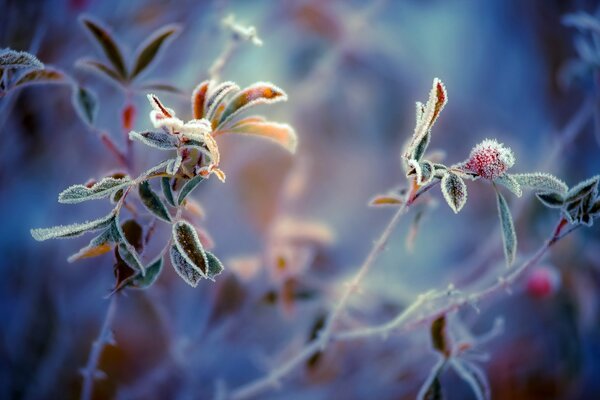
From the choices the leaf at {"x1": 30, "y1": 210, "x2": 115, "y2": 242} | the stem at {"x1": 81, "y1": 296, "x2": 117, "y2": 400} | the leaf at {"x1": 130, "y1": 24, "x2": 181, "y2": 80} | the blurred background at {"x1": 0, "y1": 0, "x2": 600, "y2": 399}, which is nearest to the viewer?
the leaf at {"x1": 30, "y1": 210, "x2": 115, "y2": 242}

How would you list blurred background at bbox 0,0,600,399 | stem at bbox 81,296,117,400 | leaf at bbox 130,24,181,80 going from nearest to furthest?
1. stem at bbox 81,296,117,400
2. leaf at bbox 130,24,181,80
3. blurred background at bbox 0,0,600,399

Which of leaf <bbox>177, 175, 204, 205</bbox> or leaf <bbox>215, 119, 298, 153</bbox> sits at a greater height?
leaf <bbox>215, 119, 298, 153</bbox>

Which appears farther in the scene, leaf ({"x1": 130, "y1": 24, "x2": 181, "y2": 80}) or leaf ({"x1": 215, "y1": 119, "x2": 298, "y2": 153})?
leaf ({"x1": 130, "y1": 24, "x2": 181, "y2": 80})

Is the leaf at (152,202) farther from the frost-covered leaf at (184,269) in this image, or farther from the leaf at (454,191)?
the leaf at (454,191)

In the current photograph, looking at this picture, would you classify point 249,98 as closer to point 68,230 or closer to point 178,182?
point 178,182

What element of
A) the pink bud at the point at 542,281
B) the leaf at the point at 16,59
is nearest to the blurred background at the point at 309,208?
the pink bud at the point at 542,281

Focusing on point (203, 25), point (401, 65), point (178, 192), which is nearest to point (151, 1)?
point (203, 25)

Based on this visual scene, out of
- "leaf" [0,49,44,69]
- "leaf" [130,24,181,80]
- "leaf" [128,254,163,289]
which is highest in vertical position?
"leaf" [130,24,181,80]

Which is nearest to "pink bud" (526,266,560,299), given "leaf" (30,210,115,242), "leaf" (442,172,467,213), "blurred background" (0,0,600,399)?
"blurred background" (0,0,600,399)

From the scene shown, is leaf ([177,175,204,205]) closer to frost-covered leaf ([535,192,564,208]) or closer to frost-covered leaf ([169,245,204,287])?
frost-covered leaf ([169,245,204,287])
